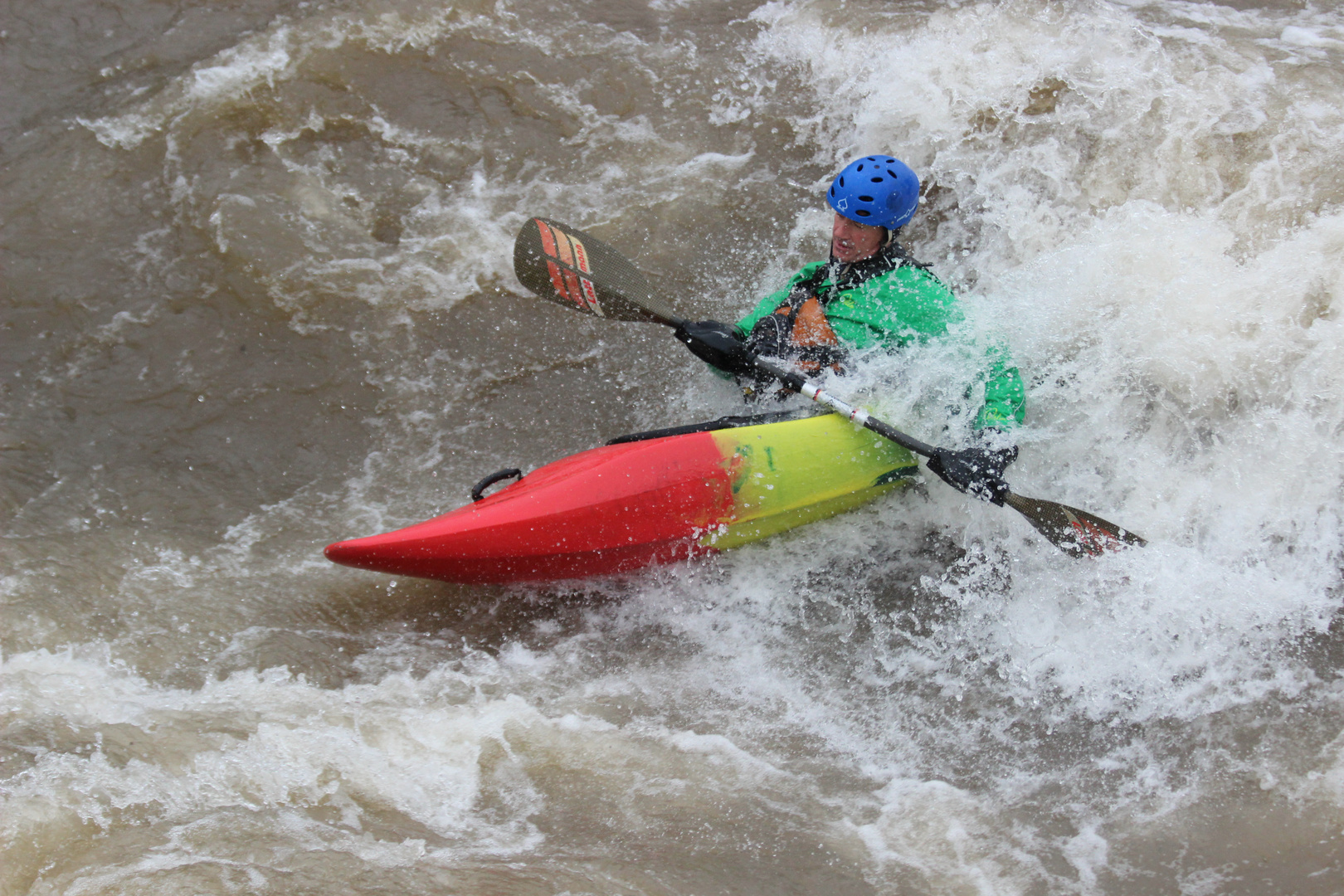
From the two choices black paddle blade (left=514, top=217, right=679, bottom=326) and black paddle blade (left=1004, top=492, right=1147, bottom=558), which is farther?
black paddle blade (left=514, top=217, right=679, bottom=326)

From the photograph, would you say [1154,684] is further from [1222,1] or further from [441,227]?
[1222,1]

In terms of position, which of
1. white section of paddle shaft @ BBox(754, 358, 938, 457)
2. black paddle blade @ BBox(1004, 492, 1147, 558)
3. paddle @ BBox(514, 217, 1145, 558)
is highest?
paddle @ BBox(514, 217, 1145, 558)

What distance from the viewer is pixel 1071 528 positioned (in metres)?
3.07

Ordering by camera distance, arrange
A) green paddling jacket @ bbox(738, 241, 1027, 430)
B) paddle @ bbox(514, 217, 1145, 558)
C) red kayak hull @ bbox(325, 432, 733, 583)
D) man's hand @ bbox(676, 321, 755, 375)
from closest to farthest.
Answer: red kayak hull @ bbox(325, 432, 733, 583)
green paddling jacket @ bbox(738, 241, 1027, 430)
man's hand @ bbox(676, 321, 755, 375)
paddle @ bbox(514, 217, 1145, 558)

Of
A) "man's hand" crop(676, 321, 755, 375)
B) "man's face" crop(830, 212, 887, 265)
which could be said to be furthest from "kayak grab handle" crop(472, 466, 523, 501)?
"man's face" crop(830, 212, 887, 265)

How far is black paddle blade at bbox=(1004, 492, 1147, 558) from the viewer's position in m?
3.07

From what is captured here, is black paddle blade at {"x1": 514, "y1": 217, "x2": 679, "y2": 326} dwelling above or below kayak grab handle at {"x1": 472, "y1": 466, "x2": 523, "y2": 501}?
above

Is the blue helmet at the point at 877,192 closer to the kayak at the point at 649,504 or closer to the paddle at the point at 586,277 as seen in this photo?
the paddle at the point at 586,277

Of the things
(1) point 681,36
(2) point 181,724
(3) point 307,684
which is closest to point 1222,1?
(1) point 681,36

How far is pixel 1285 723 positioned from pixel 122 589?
148 inches

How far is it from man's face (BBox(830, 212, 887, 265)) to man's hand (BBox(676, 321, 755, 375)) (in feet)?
1.62

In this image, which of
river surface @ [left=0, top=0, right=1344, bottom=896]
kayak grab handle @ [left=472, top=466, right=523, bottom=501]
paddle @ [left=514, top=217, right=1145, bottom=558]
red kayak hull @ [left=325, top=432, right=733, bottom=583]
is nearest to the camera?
river surface @ [left=0, top=0, right=1344, bottom=896]

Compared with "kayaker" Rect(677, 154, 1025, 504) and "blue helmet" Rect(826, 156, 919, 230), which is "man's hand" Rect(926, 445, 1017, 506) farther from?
"blue helmet" Rect(826, 156, 919, 230)

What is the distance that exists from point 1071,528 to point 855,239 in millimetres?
1253
